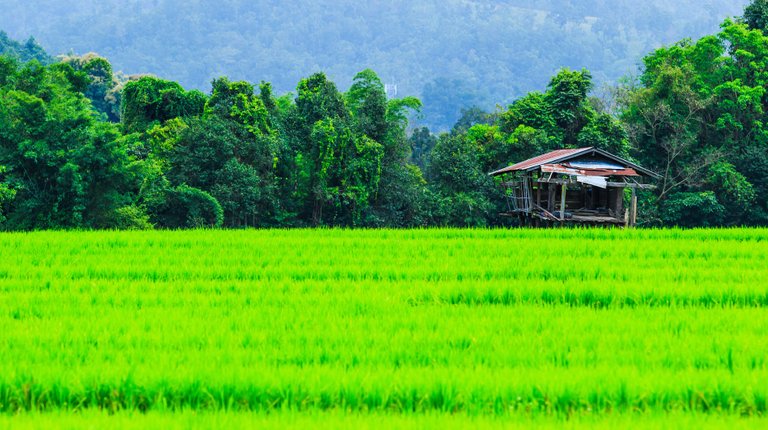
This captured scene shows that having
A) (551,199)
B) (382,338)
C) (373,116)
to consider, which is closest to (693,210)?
(551,199)

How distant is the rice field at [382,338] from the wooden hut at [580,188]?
1526cm

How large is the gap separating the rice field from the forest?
21.3 metres

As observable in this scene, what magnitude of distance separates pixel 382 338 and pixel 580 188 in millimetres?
26434

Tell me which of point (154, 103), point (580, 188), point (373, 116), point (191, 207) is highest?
point (154, 103)

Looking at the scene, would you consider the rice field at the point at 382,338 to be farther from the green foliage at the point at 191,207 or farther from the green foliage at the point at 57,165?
the green foliage at the point at 191,207

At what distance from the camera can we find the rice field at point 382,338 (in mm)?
5328

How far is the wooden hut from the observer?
93.8 ft

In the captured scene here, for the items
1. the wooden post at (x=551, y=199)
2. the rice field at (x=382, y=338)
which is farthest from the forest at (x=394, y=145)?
the rice field at (x=382, y=338)

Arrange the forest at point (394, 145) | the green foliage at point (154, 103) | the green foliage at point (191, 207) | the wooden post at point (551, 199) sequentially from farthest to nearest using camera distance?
the green foliage at point (154, 103)
the forest at point (394, 145)
the green foliage at point (191, 207)
the wooden post at point (551, 199)

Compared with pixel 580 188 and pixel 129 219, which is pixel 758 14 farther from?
pixel 129 219

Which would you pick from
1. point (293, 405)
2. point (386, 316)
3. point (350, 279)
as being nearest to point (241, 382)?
point (293, 405)

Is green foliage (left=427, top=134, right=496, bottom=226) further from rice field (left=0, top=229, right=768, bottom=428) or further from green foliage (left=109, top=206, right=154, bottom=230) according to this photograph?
rice field (left=0, top=229, right=768, bottom=428)

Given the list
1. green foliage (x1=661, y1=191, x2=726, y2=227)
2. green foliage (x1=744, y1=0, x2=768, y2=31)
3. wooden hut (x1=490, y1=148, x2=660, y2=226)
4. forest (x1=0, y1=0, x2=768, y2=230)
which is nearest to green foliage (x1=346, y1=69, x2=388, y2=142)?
forest (x1=0, y1=0, x2=768, y2=230)

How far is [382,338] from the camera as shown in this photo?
6922 mm
